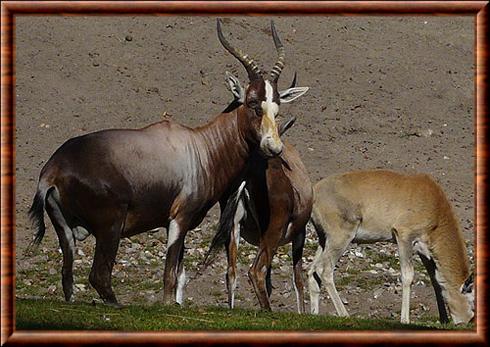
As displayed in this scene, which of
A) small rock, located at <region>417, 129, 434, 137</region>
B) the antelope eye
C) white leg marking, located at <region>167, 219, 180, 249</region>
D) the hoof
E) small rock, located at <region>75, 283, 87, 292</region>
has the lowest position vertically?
the hoof

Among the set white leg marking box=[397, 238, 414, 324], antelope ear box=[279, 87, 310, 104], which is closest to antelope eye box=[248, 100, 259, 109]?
antelope ear box=[279, 87, 310, 104]

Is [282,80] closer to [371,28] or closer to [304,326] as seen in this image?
[371,28]

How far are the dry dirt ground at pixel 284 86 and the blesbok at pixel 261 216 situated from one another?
12.0 feet

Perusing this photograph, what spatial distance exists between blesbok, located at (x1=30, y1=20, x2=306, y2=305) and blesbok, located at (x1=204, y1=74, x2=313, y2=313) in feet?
2.69

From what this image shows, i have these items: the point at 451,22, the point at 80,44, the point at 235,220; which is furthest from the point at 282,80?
the point at 235,220

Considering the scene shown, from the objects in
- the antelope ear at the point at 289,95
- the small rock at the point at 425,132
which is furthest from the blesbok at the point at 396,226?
the small rock at the point at 425,132

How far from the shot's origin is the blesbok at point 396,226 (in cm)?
1465

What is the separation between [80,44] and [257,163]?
48.9 feet

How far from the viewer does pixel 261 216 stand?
13.1m

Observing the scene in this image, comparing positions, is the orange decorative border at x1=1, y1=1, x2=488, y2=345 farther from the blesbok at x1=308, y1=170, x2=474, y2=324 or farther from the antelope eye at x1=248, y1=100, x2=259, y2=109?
the blesbok at x1=308, y1=170, x2=474, y2=324

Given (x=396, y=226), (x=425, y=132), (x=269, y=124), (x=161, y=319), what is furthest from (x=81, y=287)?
(x=425, y=132)

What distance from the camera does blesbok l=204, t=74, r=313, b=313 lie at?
12.8 metres

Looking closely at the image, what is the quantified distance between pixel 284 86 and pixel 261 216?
13130 millimetres

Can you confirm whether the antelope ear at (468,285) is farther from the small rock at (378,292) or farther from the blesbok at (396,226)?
the small rock at (378,292)
